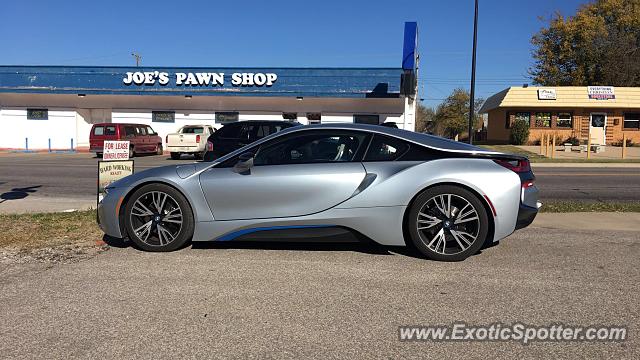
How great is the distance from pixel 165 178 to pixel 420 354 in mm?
3308

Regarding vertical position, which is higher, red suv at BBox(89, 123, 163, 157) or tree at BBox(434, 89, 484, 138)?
tree at BBox(434, 89, 484, 138)

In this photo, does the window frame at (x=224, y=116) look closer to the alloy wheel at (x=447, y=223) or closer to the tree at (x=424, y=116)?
the alloy wheel at (x=447, y=223)

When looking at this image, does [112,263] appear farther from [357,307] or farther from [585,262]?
[585,262]

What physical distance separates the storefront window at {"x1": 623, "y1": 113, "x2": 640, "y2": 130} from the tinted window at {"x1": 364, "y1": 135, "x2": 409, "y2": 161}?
36877mm

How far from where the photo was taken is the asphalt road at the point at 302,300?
3.04m

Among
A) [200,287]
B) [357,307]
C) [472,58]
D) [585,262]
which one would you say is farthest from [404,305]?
[472,58]

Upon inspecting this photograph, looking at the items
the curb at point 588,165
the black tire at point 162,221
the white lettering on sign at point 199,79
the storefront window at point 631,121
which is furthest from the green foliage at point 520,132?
the black tire at point 162,221

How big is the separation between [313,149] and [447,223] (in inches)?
61.3

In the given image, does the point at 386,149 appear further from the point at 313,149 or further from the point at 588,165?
the point at 588,165

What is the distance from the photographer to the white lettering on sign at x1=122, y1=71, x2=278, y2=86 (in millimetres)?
30406

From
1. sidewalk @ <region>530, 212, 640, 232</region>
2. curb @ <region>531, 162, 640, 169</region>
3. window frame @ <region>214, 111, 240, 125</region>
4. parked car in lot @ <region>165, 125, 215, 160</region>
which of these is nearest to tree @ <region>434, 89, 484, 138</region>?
window frame @ <region>214, 111, 240, 125</region>

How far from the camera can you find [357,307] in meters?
3.68

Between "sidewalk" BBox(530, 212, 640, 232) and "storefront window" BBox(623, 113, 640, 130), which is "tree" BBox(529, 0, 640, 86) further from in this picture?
"sidewalk" BBox(530, 212, 640, 232)

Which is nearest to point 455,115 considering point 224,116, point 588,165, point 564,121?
point 564,121
